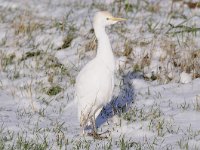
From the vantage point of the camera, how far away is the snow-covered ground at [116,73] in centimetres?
731

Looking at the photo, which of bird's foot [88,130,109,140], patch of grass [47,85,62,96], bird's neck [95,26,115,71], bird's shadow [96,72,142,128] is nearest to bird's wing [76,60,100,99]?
bird's neck [95,26,115,71]

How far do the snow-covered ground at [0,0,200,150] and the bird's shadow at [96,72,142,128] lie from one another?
0.05ft

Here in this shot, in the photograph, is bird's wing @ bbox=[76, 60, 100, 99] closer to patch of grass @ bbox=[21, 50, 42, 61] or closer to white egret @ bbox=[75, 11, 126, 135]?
white egret @ bbox=[75, 11, 126, 135]

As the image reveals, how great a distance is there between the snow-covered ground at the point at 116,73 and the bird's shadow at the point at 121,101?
15 millimetres

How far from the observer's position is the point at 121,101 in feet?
29.7

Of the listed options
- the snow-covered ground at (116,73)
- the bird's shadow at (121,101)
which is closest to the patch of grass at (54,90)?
the snow-covered ground at (116,73)

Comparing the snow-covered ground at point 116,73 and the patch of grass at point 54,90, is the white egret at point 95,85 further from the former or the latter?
the patch of grass at point 54,90

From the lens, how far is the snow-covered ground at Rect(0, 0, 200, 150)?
7309mm

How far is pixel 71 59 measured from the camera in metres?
10.6

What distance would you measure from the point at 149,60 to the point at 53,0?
14.4ft

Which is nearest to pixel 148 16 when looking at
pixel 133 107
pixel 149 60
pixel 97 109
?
pixel 149 60

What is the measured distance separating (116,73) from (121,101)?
1.10 metres

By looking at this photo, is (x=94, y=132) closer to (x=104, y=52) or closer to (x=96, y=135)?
(x=96, y=135)

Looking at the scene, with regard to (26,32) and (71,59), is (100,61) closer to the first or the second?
(71,59)
